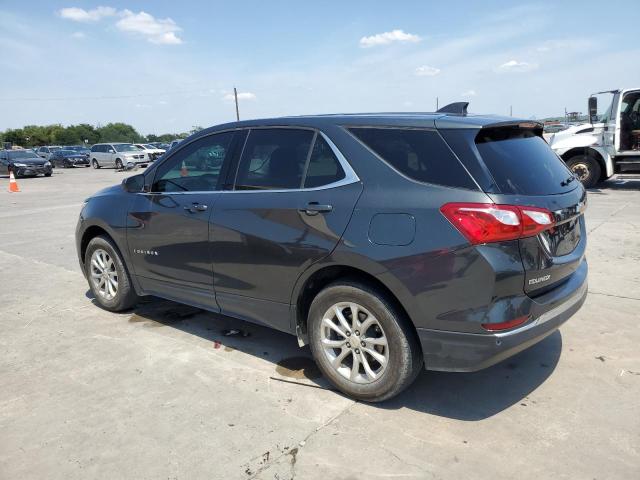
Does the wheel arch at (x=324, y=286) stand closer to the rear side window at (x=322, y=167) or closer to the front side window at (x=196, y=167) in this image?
the rear side window at (x=322, y=167)

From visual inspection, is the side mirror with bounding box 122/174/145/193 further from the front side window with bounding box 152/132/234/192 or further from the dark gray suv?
the dark gray suv

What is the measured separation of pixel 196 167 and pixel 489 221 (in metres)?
2.46

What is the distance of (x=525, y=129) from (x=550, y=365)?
165cm

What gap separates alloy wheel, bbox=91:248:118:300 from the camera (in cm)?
497

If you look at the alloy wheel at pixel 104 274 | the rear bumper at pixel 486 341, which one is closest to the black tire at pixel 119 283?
the alloy wheel at pixel 104 274

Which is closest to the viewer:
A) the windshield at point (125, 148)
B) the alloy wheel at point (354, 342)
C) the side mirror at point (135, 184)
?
the alloy wheel at point (354, 342)

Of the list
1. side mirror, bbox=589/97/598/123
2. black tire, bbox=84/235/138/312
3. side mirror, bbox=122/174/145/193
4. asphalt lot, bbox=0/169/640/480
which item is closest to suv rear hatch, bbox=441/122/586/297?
asphalt lot, bbox=0/169/640/480

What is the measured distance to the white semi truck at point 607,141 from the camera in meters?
12.0

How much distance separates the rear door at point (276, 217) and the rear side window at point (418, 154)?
0.24 meters

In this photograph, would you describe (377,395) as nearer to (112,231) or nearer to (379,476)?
(379,476)

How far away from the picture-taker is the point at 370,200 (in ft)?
9.82

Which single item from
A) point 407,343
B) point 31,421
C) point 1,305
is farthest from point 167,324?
point 407,343

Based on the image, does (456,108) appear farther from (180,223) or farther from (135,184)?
(135,184)

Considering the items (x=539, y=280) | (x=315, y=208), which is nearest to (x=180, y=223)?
(x=315, y=208)
